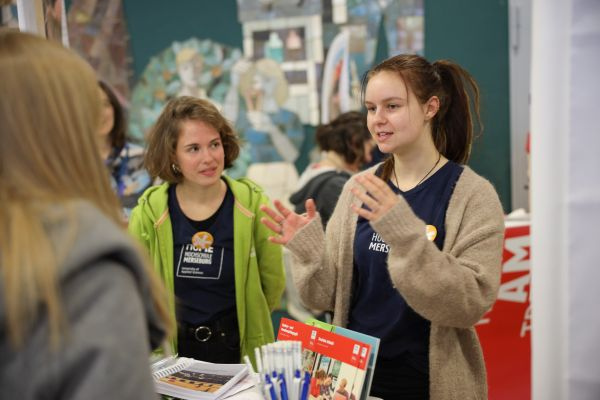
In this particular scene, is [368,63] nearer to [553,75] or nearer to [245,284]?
[245,284]

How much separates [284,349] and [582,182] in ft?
2.58

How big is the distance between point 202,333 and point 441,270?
107 cm

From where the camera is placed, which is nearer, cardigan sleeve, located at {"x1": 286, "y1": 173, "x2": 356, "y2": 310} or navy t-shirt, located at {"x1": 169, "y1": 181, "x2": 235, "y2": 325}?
cardigan sleeve, located at {"x1": 286, "y1": 173, "x2": 356, "y2": 310}

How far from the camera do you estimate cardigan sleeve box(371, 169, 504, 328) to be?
146 centimetres

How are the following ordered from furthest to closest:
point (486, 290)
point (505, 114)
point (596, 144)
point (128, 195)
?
point (505, 114), point (128, 195), point (486, 290), point (596, 144)

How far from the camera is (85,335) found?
0.75 m

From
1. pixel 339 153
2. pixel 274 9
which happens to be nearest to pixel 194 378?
pixel 339 153

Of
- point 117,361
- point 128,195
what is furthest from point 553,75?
point 128,195

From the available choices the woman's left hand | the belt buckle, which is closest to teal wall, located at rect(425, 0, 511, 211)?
the belt buckle

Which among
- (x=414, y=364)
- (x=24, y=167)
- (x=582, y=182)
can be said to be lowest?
(x=414, y=364)

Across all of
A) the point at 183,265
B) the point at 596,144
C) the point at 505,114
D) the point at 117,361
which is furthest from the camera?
the point at 505,114

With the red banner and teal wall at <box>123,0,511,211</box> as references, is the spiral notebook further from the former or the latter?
teal wall at <box>123,0,511,211</box>

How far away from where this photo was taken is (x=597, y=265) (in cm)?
131

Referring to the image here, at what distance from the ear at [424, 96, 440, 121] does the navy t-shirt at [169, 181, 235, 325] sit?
938 millimetres
